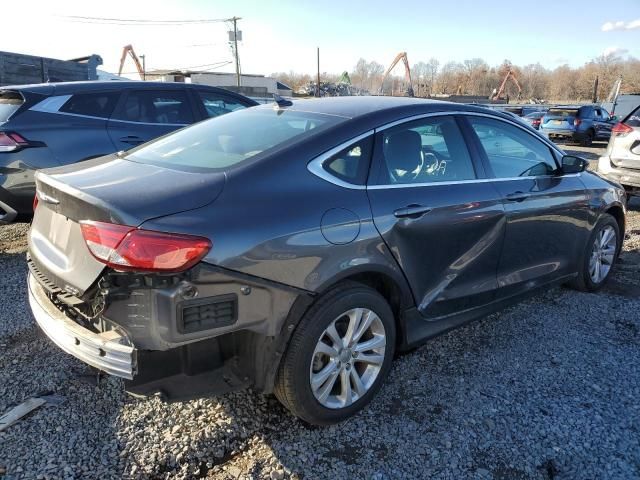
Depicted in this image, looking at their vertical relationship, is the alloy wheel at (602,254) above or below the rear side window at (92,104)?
below

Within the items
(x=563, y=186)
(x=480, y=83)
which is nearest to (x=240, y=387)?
(x=563, y=186)

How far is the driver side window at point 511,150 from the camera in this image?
3484 millimetres

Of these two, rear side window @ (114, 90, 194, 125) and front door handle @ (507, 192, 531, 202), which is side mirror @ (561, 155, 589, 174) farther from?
rear side window @ (114, 90, 194, 125)

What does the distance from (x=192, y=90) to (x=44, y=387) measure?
14.2 ft

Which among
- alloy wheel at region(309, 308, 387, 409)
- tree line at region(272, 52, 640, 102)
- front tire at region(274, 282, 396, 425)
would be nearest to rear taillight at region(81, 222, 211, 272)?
front tire at region(274, 282, 396, 425)

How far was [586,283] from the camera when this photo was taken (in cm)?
452

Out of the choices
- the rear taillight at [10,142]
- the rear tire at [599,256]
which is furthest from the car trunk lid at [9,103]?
the rear tire at [599,256]

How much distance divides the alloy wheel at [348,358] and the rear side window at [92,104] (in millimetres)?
4118

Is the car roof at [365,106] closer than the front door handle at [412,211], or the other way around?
the front door handle at [412,211]

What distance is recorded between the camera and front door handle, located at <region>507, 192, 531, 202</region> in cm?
345

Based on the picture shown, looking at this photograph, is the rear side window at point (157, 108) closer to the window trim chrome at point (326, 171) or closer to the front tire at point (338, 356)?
the window trim chrome at point (326, 171)

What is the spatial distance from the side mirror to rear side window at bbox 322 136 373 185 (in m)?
2.05

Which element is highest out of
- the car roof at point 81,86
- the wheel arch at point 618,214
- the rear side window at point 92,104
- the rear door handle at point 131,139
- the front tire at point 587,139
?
the car roof at point 81,86

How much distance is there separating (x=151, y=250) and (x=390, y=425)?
5.09 ft
